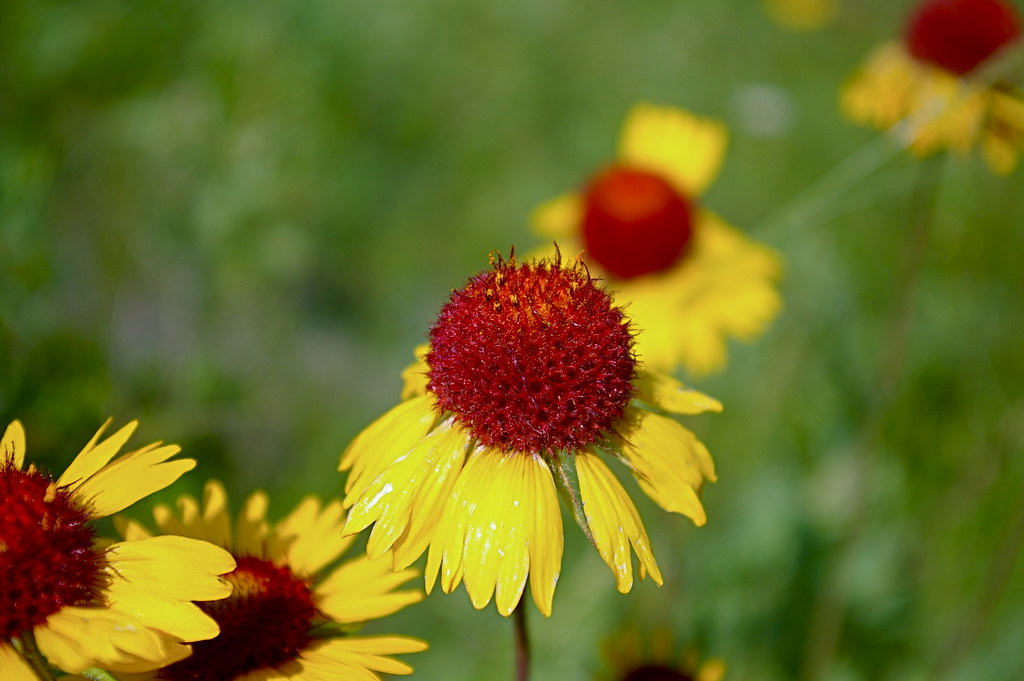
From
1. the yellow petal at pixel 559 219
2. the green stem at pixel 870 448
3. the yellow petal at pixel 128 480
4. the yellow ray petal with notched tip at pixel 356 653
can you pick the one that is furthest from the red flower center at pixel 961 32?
the yellow petal at pixel 128 480

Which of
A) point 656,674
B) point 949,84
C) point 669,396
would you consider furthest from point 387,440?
point 949,84

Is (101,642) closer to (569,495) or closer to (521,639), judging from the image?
(521,639)

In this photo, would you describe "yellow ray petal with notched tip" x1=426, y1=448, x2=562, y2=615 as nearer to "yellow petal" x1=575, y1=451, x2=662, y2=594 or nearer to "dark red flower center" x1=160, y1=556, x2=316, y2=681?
"yellow petal" x1=575, y1=451, x2=662, y2=594

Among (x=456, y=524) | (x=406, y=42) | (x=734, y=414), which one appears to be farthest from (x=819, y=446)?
(x=406, y=42)

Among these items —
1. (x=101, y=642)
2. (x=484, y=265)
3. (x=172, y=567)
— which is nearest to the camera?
(x=101, y=642)

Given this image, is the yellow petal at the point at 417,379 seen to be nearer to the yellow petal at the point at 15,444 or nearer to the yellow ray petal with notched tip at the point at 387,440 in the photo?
the yellow ray petal with notched tip at the point at 387,440

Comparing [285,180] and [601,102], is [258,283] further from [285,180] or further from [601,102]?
[601,102]
